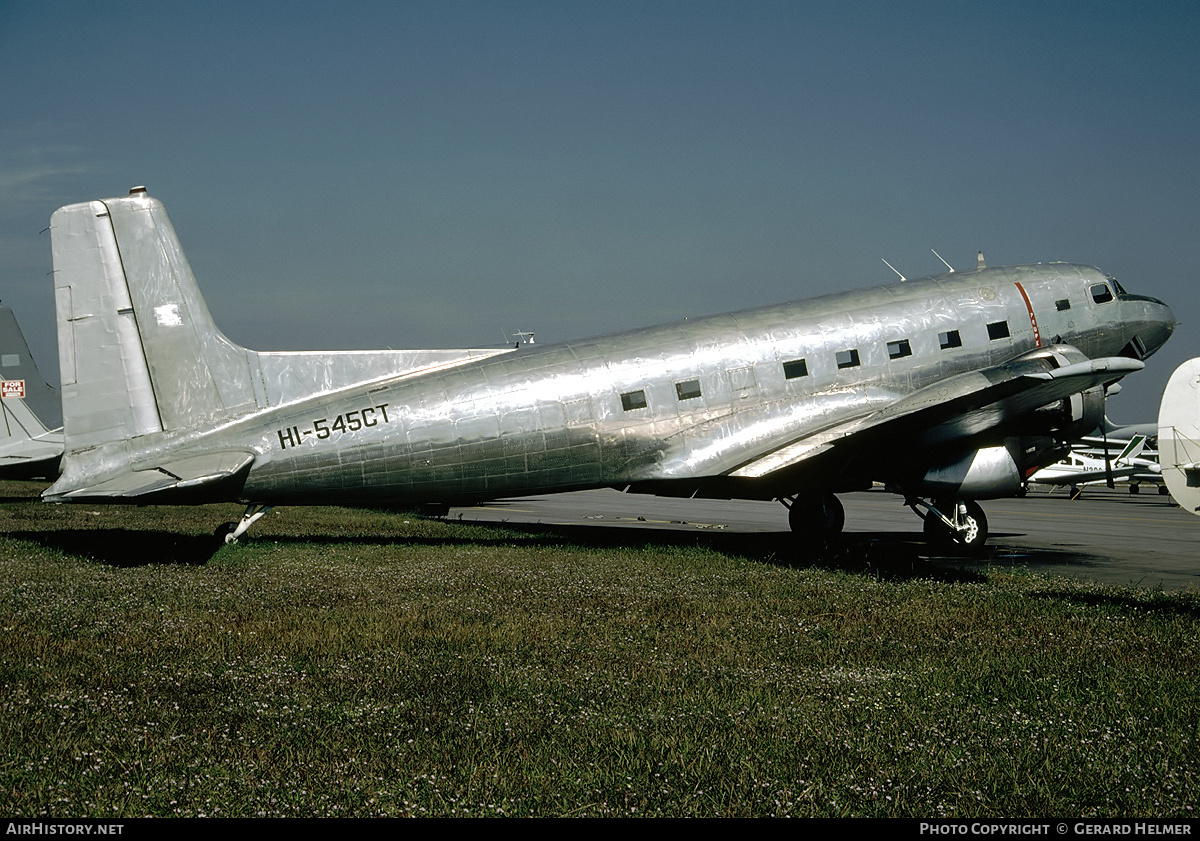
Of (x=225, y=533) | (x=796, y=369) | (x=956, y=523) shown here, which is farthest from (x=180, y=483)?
(x=956, y=523)

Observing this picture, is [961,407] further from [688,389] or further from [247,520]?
[247,520]

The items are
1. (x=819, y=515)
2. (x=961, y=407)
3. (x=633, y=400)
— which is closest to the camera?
(x=961, y=407)

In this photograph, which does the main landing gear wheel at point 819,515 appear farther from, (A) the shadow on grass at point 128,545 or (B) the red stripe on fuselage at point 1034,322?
(A) the shadow on grass at point 128,545

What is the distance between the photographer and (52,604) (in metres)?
11.7

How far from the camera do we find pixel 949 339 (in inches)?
742

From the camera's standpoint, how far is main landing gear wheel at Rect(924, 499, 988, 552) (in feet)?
65.5

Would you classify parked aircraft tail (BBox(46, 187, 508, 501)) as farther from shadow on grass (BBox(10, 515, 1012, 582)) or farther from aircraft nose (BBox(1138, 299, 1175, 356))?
aircraft nose (BBox(1138, 299, 1175, 356))

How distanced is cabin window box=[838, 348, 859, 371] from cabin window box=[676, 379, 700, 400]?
2.77m

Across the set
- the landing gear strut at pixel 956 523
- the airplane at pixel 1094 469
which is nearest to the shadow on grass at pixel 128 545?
the landing gear strut at pixel 956 523

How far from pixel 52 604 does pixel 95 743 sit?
6.05 metres

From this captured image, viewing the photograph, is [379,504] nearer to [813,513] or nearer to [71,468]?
[71,468]

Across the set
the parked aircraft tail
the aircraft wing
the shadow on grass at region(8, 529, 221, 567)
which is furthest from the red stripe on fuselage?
the shadow on grass at region(8, 529, 221, 567)

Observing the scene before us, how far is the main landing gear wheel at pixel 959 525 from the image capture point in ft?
65.5

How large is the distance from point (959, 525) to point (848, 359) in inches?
180
